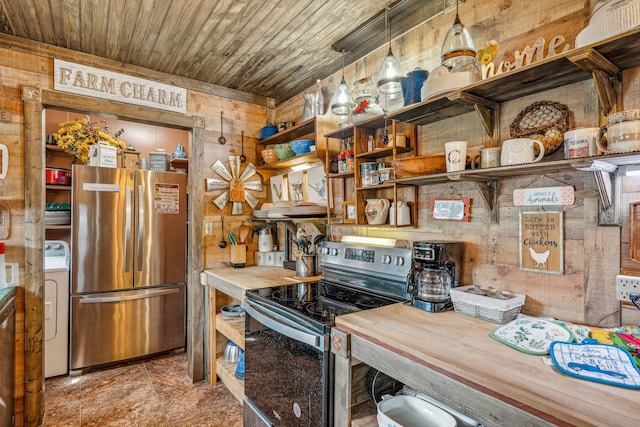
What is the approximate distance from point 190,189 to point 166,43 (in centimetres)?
104

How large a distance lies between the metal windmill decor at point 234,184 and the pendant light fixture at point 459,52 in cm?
191

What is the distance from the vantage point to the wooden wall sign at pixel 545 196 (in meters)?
1.25

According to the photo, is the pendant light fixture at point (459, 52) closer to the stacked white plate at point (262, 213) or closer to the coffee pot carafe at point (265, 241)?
the stacked white plate at point (262, 213)

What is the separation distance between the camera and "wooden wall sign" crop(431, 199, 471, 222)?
159cm

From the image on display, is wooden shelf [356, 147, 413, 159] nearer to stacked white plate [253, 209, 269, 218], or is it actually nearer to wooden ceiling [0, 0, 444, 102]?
wooden ceiling [0, 0, 444, 102]

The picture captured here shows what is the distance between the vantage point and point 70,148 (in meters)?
3.17

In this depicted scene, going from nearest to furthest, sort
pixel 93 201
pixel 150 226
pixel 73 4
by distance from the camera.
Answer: pixel 73 4
pixel 93 201
pixel 150 226

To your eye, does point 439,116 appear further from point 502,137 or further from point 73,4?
point 73,4

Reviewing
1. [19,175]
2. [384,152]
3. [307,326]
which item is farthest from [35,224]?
[384,152]

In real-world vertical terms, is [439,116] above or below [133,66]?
below

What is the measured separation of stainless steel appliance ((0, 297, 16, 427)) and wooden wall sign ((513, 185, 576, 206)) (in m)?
2.49

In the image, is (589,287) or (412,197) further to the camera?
(412,197)

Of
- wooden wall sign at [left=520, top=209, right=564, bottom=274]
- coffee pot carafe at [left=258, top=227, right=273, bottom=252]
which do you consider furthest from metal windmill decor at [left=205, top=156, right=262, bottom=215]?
wooden wall sign at [left=520, top=209, right=564, bottom=274]

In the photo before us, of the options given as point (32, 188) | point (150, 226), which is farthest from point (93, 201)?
point (32, 188)
